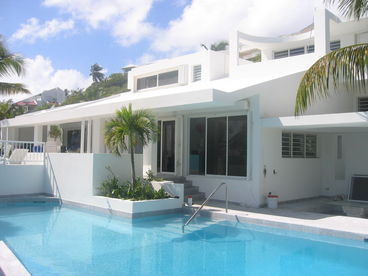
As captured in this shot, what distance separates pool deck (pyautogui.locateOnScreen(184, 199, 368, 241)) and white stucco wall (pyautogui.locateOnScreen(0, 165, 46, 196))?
30.8 feet

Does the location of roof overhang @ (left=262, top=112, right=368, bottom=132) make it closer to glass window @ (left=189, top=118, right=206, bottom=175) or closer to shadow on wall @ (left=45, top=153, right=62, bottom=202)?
glass window @ (left=189, top=118, right=206, bottom=175)

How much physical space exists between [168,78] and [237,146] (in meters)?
10.3

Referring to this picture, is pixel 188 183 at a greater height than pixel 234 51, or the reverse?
pixel 234 51

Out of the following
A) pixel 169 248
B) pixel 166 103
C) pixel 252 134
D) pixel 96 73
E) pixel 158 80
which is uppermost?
pixel 96 73

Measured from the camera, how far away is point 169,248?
11227 millimetres

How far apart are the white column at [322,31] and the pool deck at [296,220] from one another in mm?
8213

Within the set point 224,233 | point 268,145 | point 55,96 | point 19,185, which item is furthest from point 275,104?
point 55,96

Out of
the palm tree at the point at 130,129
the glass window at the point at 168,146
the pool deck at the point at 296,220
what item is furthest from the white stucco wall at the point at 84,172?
the pool deck at the point at 296,220

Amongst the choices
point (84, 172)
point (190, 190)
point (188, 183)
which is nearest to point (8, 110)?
point (84, 172)

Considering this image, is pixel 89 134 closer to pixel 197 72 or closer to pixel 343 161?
pixel 197 72

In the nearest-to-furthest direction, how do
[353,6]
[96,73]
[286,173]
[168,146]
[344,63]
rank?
[344,63] → [353,6] → [286,173] → [168,146] → [96,73]

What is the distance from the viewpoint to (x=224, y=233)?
1332cm

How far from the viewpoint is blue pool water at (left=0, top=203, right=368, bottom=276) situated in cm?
936

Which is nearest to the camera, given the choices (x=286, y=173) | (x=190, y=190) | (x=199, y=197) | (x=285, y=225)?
(x=285, y=225)
